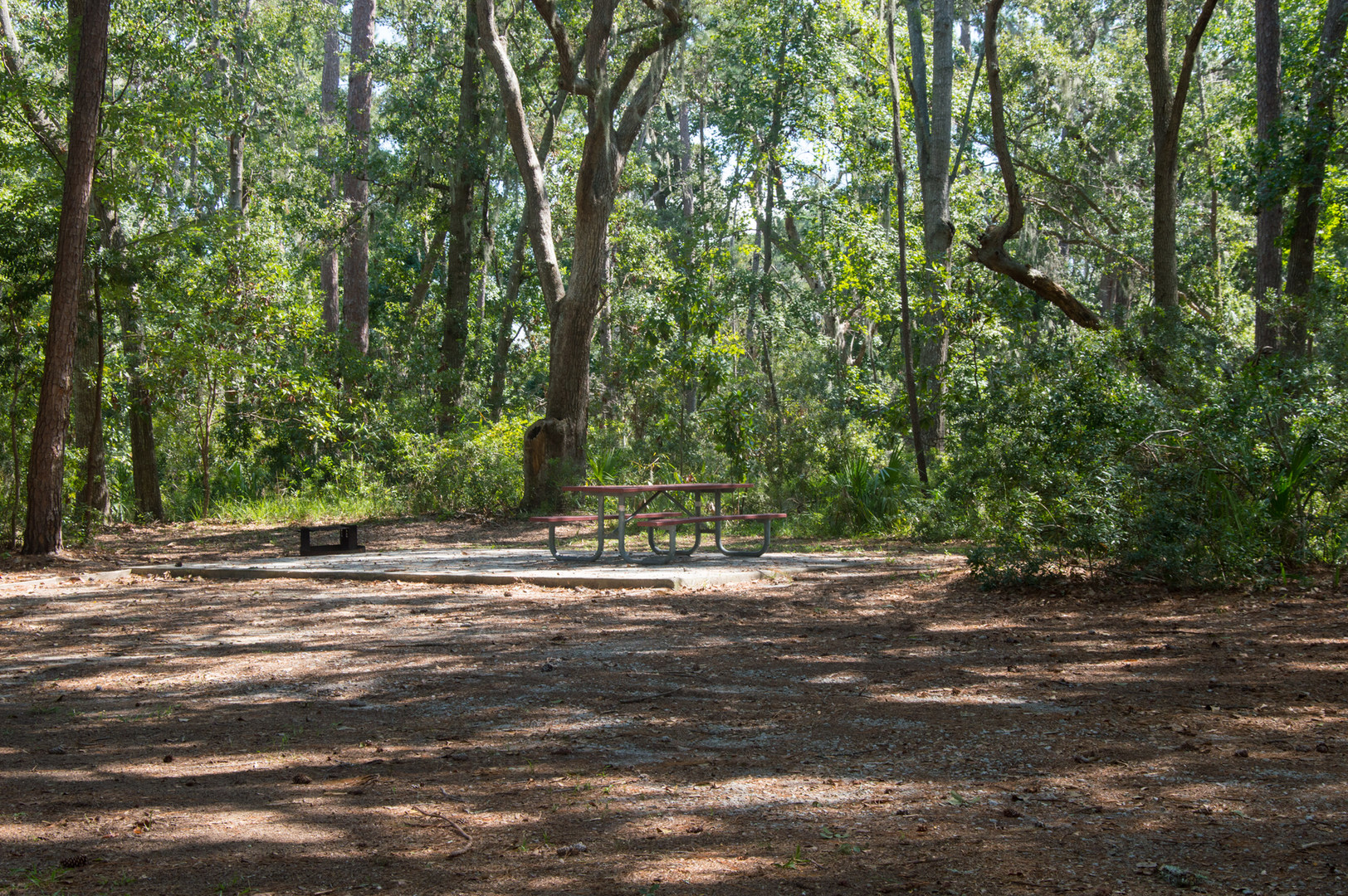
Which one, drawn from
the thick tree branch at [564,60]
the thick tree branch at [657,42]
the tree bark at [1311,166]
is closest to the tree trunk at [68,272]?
the thick tree branch at [564,60]

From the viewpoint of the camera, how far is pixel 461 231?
67.3 feet

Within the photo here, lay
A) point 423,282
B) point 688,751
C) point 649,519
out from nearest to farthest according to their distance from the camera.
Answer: point 688,751
point 649,519
point 423,282

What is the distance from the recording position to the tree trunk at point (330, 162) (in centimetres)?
2319

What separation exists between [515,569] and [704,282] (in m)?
9.18

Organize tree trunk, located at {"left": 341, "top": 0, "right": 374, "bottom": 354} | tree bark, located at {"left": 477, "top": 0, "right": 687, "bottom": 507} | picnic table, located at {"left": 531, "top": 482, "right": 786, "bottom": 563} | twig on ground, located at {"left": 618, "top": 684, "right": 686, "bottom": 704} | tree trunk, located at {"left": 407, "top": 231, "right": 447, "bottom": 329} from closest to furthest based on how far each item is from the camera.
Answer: twig on ground, located at {"left": 618, "top": 684, "right": 686, "bottom": 704}
picnic table, located at {"left": 531, "top": 482, "right": 786, "bottom": 563}
tree bark, located at {"left": 477, "top": 0, "right": 687, "bottom": 507}
tree trunk, located at {"left": 341, "top": 0, "right": 374, "bottom": 354}
tree trunk, located at {"left": 407, "top": 231, "right": 447, "bottom": 329}

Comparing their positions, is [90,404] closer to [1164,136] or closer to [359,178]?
→ [359,178]

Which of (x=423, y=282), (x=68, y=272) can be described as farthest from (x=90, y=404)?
(x=423, y=282)

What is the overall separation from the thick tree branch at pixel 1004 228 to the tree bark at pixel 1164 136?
3.07 ft

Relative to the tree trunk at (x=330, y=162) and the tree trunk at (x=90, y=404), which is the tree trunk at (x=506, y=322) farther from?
the tree trunk at (x=90, y=404)

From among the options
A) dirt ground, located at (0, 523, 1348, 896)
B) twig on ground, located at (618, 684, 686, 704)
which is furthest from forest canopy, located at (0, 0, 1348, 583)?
twig on ground, located at (618, 684, 686, 704)

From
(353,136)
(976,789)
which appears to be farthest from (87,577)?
(353,136)

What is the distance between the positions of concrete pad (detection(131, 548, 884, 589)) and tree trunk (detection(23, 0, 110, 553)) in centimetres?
196

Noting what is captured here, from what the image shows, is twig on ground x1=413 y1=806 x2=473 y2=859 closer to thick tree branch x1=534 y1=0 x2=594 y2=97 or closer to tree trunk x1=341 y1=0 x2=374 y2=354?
thick tree branch x1=534 y1=0 x2=594 y2=97

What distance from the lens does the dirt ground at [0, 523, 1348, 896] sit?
9.38 ft
